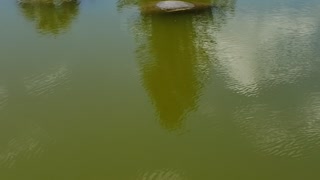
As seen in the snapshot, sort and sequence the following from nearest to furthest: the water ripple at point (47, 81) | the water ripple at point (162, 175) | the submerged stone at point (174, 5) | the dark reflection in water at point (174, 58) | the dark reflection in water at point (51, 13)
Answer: the water ripple at point (162, 175), the dark reflection in water at point (174, 58), the water ripple at point (47, 81), the dark reflection in water at point (51, 13), the submerged stone at point (174, 5)

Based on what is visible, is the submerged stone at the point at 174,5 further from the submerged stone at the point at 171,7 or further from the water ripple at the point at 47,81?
the water ripple at the point at 47,81

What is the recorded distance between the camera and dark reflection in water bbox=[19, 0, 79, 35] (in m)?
21.4

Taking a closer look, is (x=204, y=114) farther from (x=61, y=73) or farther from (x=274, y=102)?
(x=61, y=73)

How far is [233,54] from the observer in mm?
18031

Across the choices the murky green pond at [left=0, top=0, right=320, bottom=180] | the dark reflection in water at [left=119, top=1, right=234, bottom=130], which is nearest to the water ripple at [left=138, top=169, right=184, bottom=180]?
the murky green pond at [left=0, top=0, right=320, bottom=180]

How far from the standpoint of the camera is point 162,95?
1520 cm

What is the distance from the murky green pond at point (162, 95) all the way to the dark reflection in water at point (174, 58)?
0.05 m

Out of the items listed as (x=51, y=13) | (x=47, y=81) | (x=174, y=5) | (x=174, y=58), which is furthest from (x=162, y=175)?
(x=51, y=13)

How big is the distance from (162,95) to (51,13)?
1076cm

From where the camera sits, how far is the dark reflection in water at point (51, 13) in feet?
70.3

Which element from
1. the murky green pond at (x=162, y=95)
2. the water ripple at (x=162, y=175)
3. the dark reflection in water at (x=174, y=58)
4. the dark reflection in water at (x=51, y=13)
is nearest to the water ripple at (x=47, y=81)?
the murky green pond at (x=162, y=95)

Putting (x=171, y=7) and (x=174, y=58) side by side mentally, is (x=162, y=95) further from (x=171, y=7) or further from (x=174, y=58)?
(x=171, y=7)

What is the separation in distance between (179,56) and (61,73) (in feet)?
15.6

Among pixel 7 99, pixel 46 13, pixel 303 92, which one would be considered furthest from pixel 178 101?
pixel 46 13
